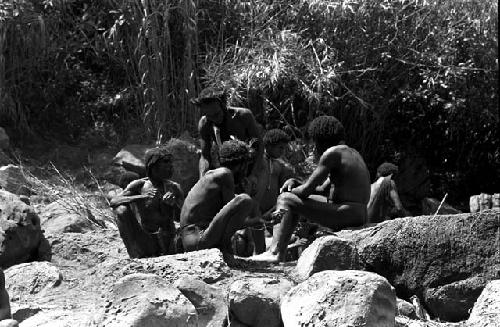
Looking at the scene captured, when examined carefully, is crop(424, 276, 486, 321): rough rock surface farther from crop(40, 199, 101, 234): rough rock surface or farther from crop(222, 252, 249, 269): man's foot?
crop(40, 199, 101, 234): rough rock surface

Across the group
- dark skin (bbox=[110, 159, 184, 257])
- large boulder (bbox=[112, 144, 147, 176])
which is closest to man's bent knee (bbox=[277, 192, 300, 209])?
dark skin (bbox=[110, 159, 184, 257])

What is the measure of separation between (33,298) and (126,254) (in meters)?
1.69

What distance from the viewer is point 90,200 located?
1413cm

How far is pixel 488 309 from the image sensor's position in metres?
8.61

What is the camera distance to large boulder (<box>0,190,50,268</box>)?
424 inches

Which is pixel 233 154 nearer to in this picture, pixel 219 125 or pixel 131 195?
pixel 131 195

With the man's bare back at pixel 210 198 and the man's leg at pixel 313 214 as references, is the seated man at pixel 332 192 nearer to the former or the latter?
the man's leg at pixel 313 214

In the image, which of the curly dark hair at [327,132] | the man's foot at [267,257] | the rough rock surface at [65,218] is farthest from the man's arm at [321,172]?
the rough rock surface at [65,218]

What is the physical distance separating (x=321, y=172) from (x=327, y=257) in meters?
1.99

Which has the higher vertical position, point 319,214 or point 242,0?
point 242,0

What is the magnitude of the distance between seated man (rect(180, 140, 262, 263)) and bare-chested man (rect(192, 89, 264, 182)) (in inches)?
68.4

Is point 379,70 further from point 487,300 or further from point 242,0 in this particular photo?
point 487,300

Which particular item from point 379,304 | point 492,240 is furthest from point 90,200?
point 379,304

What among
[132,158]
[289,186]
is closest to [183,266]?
[289,186]
